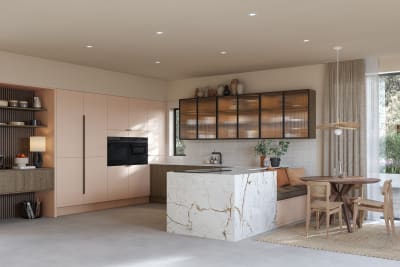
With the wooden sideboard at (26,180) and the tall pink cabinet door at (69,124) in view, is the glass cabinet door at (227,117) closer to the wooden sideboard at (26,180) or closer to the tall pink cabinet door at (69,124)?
the tall pink cabinet door at (69,124)

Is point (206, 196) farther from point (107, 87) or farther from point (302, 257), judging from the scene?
point (107, 87)

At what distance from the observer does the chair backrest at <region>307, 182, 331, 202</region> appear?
605 centimetres

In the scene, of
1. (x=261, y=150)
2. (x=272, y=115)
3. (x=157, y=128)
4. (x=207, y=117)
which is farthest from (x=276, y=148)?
(x=157, y=128)

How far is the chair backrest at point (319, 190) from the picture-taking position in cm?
605

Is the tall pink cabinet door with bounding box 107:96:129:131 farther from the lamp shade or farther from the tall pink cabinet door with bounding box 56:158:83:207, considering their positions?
the lamp shade

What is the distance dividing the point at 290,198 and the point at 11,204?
4711 millimetres

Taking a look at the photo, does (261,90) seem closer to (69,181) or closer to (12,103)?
(69,181)

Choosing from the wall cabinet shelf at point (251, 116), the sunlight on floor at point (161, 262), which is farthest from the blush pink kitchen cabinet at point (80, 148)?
the sunlight on floor at point (161, 262)

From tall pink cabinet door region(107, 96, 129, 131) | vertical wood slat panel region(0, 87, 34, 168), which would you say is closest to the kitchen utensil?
vertical wood slat panel region(0, 87, 34, 168)

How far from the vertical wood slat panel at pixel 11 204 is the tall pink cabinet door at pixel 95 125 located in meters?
1.34

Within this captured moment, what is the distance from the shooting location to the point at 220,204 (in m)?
5.95

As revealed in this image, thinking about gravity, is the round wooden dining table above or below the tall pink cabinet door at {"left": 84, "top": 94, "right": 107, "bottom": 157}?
below

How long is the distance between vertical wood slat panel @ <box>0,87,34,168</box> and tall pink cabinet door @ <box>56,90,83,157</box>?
561mm

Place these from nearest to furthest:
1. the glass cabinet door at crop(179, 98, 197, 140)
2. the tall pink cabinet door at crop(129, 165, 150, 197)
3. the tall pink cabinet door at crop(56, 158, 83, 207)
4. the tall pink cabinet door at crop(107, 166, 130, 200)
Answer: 1. the tall pink cabinet door at crop(56, 158, 83, 207)
2. the tall pink cabinet door at crop(107, 166, 130, 200)
3. the tall pink cabinet door at crop(129, 165, 150, 197)
4. the glass cabinet door at crop(179, 98, 197, 140)
